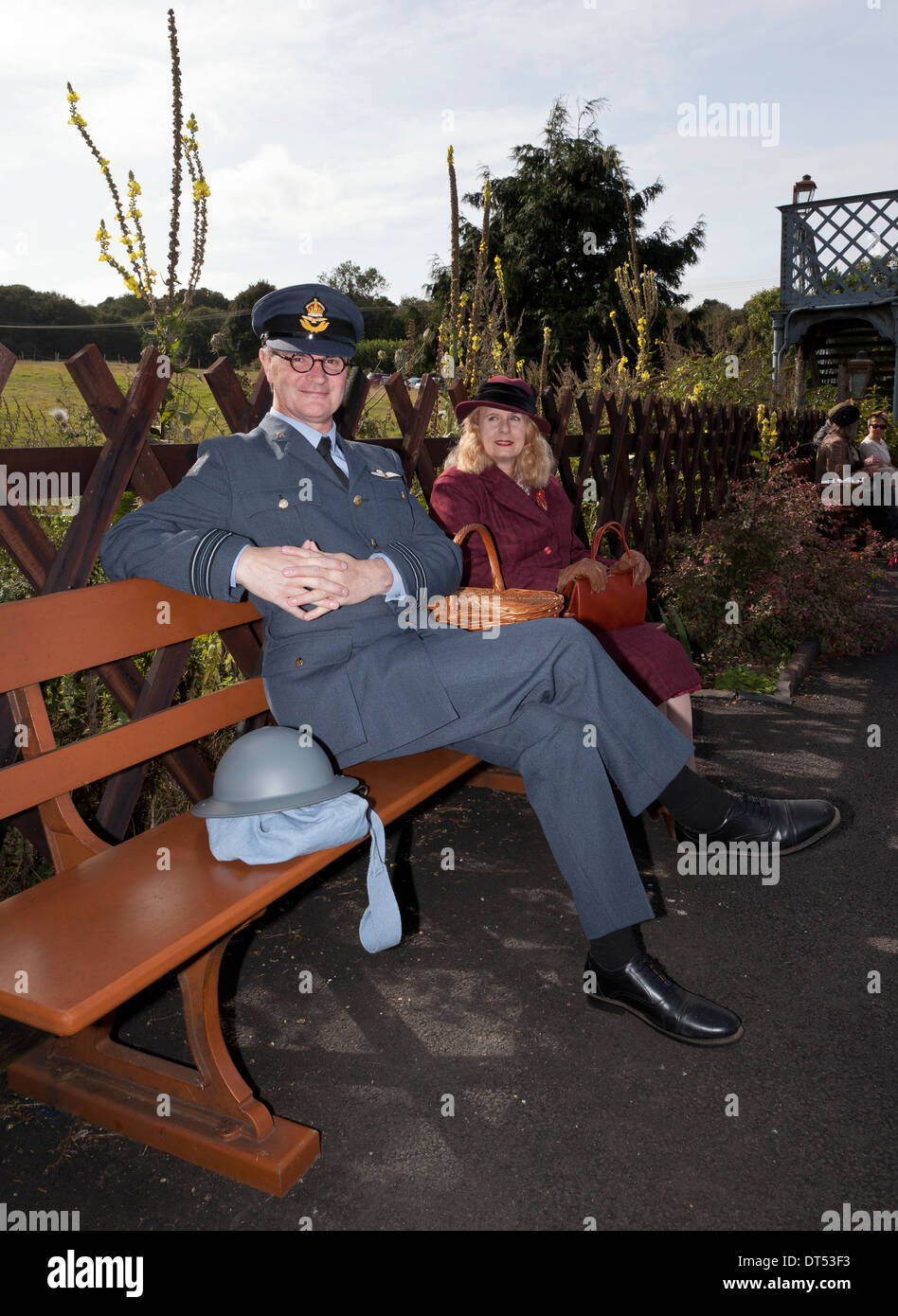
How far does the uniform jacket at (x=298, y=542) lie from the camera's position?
239 centimetres

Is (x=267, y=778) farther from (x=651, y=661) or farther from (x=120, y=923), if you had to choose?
(x=651, y=661)

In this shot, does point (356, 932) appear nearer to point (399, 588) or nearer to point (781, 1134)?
point (399, 588)

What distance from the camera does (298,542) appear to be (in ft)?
8.72

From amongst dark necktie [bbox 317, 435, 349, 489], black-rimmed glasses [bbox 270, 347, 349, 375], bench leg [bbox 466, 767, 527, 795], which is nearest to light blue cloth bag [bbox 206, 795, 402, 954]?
dark necktie [bbox 317, 435, 349, 489]

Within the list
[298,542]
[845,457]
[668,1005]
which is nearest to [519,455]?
[298,542]

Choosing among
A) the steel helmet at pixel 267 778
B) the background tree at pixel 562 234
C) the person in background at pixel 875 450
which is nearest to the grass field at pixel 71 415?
the steel helmet at pixel 267 778

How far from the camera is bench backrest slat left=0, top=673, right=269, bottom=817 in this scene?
6.75 ft

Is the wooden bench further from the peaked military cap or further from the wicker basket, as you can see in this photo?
the peaked military cap

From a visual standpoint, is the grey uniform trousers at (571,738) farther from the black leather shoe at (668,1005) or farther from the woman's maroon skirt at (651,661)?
the woman's maroon skirt at (651,661)

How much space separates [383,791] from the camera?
2.60 metres

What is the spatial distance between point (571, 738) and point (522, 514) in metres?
1.49

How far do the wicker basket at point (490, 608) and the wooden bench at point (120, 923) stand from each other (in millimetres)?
559
